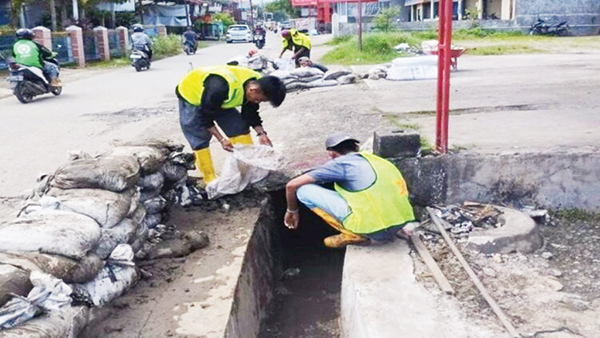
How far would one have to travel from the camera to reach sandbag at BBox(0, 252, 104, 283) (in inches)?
103

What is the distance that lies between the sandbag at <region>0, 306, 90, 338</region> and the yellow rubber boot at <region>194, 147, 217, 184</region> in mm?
2395

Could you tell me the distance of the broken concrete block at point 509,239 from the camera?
152 inches

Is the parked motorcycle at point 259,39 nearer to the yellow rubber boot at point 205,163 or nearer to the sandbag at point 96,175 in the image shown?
the yellow rubber boot at point 205,163

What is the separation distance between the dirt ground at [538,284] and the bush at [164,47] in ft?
77.4

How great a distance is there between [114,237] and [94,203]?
0.22 metres

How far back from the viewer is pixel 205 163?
5.12 m

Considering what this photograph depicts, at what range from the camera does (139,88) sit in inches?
543

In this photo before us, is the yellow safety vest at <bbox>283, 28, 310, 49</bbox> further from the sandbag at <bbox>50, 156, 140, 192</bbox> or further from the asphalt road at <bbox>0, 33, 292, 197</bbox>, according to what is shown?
the sandbag at <bbox>50, 156, 140, 192</bbox>

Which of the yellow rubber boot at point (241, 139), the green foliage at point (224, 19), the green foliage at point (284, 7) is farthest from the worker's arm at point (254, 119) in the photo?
the green foliage at point (284, 7)

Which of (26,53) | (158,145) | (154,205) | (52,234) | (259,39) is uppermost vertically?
(259,39)

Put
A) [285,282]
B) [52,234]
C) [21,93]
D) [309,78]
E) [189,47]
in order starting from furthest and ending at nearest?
1. [189,47]
2. [21,93]
3. [309,78]
4. [285,282]
5. [52,234]

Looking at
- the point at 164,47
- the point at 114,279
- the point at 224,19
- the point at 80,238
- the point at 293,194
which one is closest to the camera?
the point at 80,238

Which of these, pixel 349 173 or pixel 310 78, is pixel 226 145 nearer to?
pixel 349 173

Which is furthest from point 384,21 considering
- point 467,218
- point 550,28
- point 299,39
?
point 467,218
